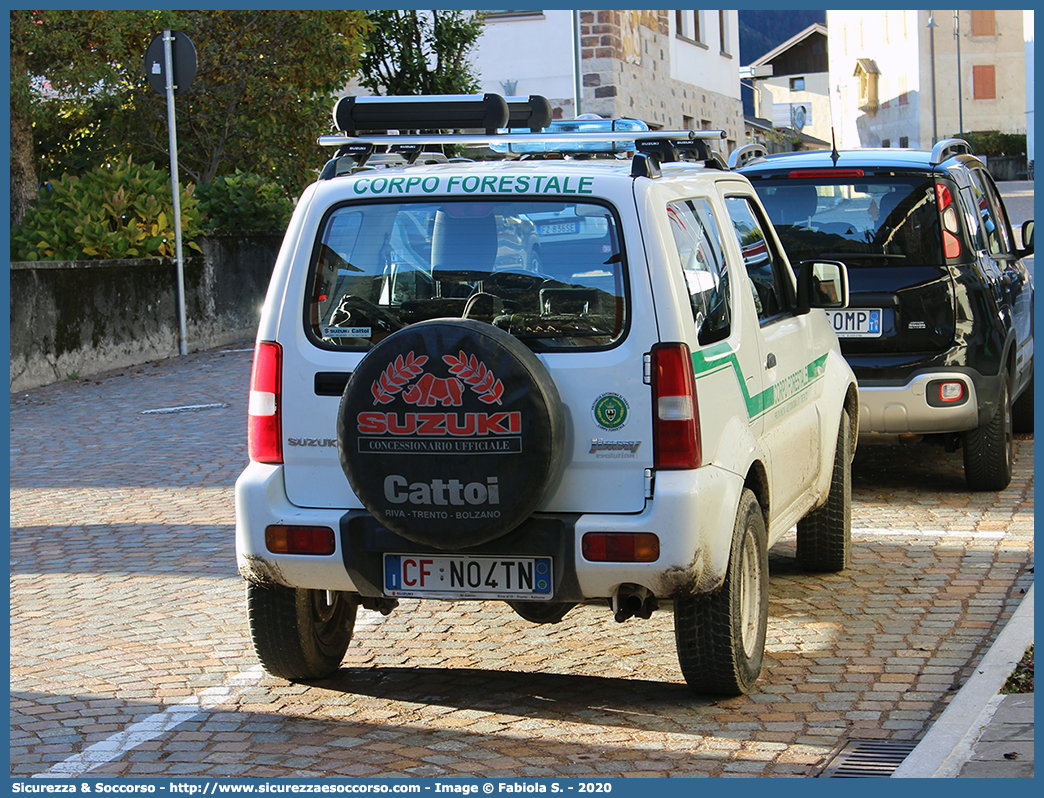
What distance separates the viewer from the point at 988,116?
248ft

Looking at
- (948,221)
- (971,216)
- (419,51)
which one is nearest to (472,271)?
(948,221)

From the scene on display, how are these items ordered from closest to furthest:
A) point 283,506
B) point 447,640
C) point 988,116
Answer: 1. point 283,506
2. point 447,640
3. point 988,116

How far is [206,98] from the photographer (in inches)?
781

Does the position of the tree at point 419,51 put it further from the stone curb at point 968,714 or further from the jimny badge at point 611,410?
the jimny badge at point 611,410

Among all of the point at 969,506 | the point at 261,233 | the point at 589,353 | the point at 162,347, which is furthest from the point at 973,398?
the point at 261,233

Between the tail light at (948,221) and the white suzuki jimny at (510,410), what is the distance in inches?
126

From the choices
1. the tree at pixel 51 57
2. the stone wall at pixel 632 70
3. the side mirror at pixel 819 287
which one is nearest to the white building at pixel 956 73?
the stone wall at pixel 632 70

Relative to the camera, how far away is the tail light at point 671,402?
4.56 metres

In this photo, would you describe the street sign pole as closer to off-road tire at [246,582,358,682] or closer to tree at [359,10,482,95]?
tree at [359,10,482,95]

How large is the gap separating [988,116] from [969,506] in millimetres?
72316

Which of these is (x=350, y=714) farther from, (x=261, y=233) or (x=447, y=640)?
(x=261, y=233)

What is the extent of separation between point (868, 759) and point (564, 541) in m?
1.15

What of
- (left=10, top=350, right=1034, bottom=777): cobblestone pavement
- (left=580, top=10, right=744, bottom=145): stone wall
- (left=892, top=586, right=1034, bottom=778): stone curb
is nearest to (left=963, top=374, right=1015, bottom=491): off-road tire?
(left=10, top=350, right=1034, bottom=777): cobblestone pavement

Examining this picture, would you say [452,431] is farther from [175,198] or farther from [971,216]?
[175,198]
